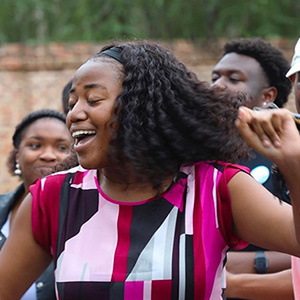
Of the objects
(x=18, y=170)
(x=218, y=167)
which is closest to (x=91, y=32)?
(x=18, y=170)

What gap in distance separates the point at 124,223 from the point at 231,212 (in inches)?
15.5

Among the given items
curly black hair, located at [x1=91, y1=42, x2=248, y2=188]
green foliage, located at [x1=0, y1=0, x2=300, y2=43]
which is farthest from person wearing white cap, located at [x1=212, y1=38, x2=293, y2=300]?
green foliage, located at [x1=0, y1=0, x2=300, y2=43]

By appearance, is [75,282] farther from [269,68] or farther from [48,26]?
[48,26]

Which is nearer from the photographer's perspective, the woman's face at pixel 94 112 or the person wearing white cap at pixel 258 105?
the woman's face at pixel 94 112

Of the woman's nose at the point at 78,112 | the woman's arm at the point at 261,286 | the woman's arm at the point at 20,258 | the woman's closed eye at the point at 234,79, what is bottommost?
the woman's arm at the point at 261,286

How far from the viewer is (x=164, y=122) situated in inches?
102

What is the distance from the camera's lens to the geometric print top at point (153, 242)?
2438mm

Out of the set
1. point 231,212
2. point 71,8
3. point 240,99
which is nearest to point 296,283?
point 231,212

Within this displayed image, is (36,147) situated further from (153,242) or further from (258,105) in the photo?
(153,242)

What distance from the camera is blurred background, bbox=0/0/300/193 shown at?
780 centimetres

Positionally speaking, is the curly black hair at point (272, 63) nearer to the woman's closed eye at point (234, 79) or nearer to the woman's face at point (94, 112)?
the woman's closed eye at point (234, 79)

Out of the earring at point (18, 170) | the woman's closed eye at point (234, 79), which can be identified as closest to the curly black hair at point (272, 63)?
the woman's closed eye at point (234, 79)

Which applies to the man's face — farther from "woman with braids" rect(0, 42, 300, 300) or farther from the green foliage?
the green foliage

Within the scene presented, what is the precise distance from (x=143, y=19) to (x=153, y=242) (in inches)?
266
